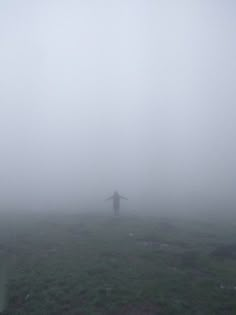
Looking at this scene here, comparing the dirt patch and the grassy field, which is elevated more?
the grassy field

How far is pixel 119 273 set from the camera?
16578 mm

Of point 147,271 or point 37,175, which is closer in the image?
point 147,271

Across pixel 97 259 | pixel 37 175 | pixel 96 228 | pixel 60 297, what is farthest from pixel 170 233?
pixel 37 175

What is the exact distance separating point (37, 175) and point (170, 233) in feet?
468

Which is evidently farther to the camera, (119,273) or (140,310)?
(119,273)

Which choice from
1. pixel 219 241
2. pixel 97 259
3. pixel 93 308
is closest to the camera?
pixel 93 308

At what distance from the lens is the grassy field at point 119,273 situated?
12.7m

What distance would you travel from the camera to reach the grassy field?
12.7m

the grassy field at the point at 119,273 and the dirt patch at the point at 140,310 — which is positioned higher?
the grassy field at the point at 119,273

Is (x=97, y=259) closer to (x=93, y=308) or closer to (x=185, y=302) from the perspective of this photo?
(x=93, y=308)

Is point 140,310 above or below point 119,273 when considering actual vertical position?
below

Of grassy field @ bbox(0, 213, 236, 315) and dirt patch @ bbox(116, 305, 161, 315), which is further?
grassy field @ bbox(0, 213, 236, 315)

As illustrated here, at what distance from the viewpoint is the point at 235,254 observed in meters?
20.9

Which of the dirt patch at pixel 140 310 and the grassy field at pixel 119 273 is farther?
the grassy field at pixel 119 273
